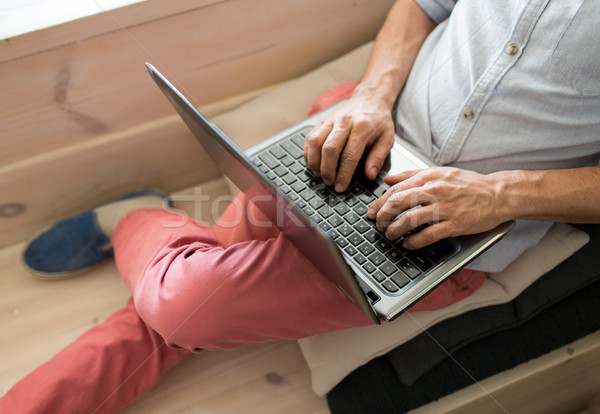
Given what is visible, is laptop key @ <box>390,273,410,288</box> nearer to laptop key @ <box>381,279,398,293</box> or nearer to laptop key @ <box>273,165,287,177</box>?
laptop key @ <box>381,279,398,293</box>

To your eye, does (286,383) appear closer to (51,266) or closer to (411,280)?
(411,280)

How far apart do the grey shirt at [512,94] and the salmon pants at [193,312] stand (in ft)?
0.63

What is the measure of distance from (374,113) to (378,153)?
8 cm

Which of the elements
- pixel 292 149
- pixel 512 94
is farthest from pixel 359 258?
pixel 512 94

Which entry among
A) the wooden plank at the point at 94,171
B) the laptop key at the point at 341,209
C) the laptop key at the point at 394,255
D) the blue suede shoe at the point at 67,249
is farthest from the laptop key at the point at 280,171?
the blue suede shoe at the point at 67,249

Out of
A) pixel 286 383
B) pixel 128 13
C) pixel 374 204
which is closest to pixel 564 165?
pixel 374 204

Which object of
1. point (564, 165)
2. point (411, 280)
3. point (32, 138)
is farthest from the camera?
point (32, 138)

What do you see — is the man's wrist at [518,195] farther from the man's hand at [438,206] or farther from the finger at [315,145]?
the finger at [315,145]

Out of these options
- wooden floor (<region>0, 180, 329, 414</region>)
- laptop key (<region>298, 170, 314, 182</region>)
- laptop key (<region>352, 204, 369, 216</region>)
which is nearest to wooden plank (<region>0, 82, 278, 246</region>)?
wooden floor (<region>0, 180, 329, 414</region>)

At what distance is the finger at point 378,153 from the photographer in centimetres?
74

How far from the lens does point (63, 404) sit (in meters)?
0.73

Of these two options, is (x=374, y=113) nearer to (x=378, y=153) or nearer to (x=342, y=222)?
(x=378, y=153)

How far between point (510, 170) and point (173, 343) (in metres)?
0.57

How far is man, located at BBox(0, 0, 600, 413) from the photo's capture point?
0.68m
